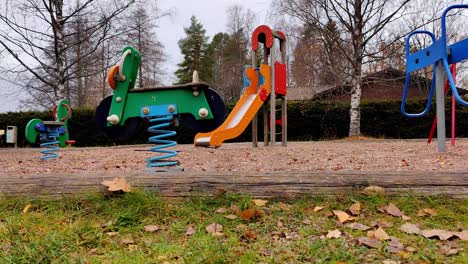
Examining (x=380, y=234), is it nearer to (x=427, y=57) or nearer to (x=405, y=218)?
(x=405, y=218)

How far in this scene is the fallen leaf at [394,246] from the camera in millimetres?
1412

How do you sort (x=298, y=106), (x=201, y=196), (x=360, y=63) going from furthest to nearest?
(x=298, y=106) < (x=360, y=63) < (x=201, y=196)

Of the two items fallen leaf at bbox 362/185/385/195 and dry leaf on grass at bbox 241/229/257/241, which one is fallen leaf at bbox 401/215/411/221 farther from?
dry leaf on grass at bbox 241/229/257/241

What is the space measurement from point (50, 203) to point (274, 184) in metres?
1.29

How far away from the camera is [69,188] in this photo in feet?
6.86

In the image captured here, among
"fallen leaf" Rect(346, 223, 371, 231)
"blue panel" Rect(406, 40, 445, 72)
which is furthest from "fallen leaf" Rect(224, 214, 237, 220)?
"blue panel" Rect(406, 40, 445, 72)

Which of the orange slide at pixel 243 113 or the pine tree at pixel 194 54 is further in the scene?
the pine tree at pixel 194 54

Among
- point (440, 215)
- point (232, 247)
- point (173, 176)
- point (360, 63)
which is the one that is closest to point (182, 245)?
point (232, 247)

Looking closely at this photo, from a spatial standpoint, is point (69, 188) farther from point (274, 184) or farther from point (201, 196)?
point (274, 184)

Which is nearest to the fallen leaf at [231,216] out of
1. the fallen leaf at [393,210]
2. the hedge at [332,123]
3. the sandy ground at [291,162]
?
the fallen leaf at [393,210]

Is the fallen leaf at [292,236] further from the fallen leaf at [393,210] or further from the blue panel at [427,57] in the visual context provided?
the blue panel at [427,57]

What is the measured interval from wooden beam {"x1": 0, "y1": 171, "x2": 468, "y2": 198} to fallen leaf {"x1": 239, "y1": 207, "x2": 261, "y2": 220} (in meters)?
0.19

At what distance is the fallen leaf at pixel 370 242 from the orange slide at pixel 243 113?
4.52 meters

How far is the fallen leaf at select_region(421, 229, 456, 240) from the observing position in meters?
1.50
